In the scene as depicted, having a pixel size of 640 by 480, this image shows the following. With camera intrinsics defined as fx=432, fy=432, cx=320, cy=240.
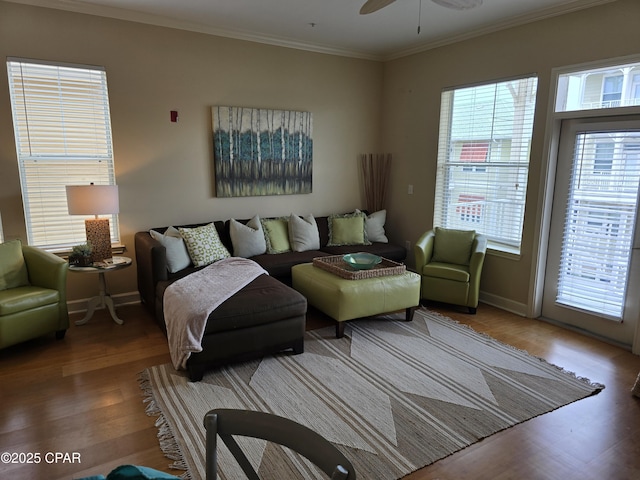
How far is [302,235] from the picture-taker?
476 centimetres

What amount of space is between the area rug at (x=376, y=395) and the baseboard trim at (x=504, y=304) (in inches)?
32.4

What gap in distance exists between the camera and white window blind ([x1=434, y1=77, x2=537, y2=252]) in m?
4.14

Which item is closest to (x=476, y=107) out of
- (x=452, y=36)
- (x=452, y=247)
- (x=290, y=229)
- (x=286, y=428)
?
(x=452, y=36)

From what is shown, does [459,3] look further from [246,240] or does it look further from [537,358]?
[246,240]

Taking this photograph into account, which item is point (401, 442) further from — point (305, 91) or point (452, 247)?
point (305, 91)

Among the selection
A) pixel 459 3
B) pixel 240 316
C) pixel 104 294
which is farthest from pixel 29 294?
pixel 459 3

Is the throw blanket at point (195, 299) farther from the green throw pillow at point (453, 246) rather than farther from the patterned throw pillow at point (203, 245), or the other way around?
the green throw pillow at point (453, 246)

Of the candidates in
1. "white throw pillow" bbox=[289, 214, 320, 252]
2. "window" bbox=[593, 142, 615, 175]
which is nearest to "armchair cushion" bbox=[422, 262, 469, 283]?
"white throw pillow" bbox=[289, 214, 320, 252]

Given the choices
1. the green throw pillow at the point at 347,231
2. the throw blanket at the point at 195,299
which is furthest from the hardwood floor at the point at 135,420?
the green throw pillow at the point at 347,231

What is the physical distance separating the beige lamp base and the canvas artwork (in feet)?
4.09

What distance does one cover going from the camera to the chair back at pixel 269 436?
985 mm

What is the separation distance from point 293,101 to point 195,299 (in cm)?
290

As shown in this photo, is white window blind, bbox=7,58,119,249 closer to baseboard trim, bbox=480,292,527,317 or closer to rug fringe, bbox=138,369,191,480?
rug fringe, bbox=138,369,191,480

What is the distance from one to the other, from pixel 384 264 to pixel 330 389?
5.08ft
